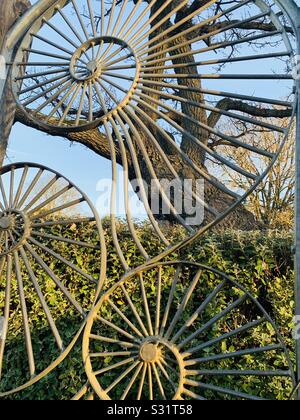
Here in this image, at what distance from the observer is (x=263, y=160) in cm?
613

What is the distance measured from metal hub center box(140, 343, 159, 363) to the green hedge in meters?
0.69

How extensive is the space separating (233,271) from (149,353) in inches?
27.9

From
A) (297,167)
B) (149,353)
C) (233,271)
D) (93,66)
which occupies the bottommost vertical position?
(149,353)

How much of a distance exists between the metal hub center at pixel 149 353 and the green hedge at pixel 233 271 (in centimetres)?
69

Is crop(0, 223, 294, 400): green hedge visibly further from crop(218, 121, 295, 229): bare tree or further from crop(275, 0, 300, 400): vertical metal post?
crop(218, 121, 295, 229): bare tree

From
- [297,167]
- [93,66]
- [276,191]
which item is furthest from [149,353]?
[276,191]

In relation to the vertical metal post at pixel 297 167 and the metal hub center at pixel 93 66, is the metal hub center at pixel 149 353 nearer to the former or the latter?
the vertical metal post at pixel 297 167

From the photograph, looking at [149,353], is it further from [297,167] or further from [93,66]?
[93,66]

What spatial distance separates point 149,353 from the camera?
1.25 meters

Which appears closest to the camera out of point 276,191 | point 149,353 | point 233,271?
point 149,353

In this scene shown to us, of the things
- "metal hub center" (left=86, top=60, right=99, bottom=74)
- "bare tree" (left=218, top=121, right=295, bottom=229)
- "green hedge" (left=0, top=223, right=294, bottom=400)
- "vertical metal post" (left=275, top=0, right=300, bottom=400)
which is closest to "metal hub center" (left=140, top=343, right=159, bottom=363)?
"vertical metal post" (left=275, top=0, right=300, bottom=400)

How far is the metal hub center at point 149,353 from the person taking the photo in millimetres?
1244

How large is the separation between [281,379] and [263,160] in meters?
4.67
